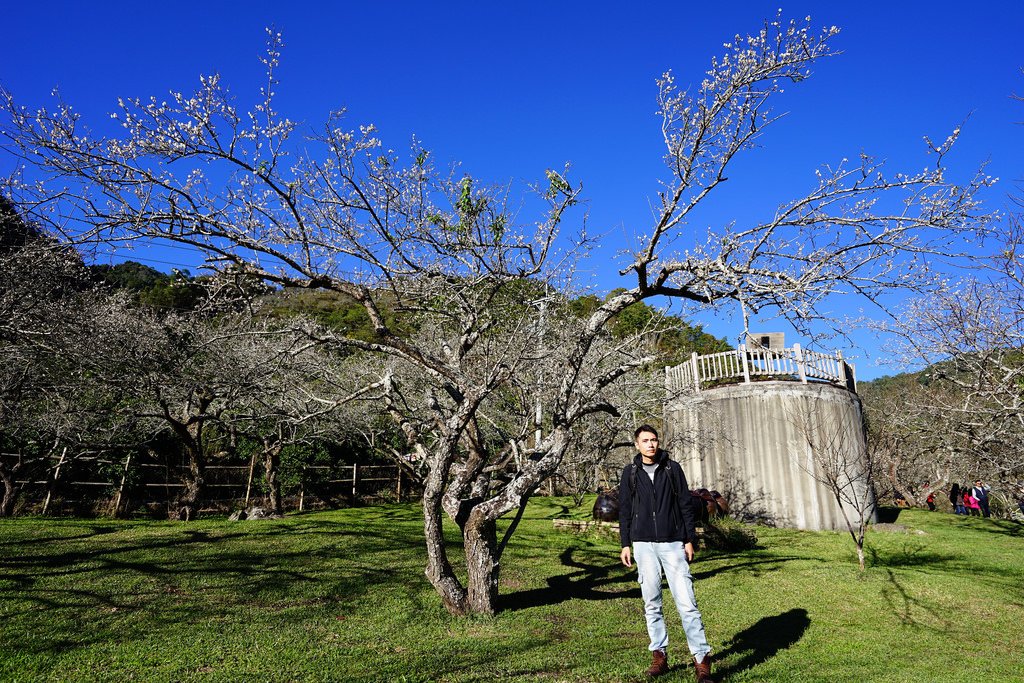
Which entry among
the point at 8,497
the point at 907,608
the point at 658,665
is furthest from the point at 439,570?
the point at 8,497

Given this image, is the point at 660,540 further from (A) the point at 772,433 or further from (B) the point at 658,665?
(A) the point at 772,433

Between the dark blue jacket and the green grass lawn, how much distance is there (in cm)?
102

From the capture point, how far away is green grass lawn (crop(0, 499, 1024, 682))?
450 cm

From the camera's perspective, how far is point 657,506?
4371 mm

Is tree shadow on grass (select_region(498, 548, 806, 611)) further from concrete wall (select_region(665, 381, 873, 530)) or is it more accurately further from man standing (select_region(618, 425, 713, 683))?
concrete wall (select_region(665, 381, 873, 530))

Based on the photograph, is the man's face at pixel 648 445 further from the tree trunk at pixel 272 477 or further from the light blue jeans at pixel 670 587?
the tree trunk at pixel 272 477

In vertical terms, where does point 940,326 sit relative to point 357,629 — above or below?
above

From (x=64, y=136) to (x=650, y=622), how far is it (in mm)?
6732

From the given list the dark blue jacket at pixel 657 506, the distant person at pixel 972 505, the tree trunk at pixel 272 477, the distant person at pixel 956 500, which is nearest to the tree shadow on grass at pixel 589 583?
the dark blue jacket at pixel 657 506

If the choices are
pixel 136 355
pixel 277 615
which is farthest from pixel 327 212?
pixel 136 355

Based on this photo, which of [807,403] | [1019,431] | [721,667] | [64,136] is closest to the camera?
[721,667]

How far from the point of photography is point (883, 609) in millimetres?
6961

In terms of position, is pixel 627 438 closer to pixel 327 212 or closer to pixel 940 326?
pixel 940 326

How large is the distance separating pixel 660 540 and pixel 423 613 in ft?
10.1
